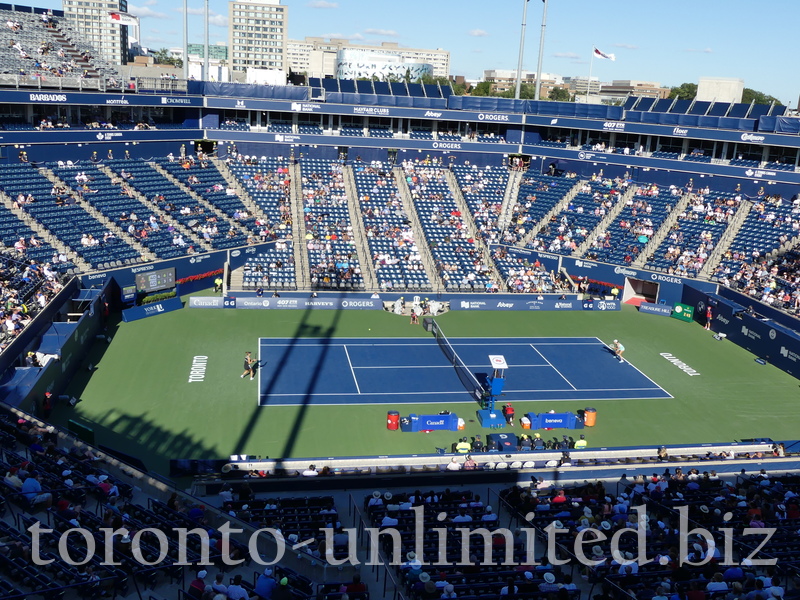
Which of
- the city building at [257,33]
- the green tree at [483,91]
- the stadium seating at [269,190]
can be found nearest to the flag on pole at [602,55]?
the stadium seating at [269,190]

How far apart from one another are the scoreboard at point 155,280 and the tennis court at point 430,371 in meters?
7.89

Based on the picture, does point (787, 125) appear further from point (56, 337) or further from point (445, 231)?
point (56, 337)

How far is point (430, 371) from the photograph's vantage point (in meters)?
33.0

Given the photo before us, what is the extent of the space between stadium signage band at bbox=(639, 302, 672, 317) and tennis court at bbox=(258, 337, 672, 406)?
798cm

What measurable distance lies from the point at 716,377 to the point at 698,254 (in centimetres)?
1404

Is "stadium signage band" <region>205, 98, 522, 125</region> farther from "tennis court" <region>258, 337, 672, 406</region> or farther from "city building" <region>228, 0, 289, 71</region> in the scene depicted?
"city building" <region>228, 0, 289, 71</region>

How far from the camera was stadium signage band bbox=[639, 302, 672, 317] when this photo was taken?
4403cm

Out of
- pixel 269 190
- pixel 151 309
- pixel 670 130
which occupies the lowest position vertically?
pixel 151 309

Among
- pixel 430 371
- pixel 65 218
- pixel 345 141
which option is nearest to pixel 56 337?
pixel 65 218

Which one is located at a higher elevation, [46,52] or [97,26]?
[97,26]

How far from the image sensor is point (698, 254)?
45875mm

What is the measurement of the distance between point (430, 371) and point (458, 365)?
1.57 meters

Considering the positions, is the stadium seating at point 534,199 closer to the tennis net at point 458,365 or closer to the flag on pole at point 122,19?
the tennis net at point 458,365

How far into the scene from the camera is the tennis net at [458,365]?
30.9m
